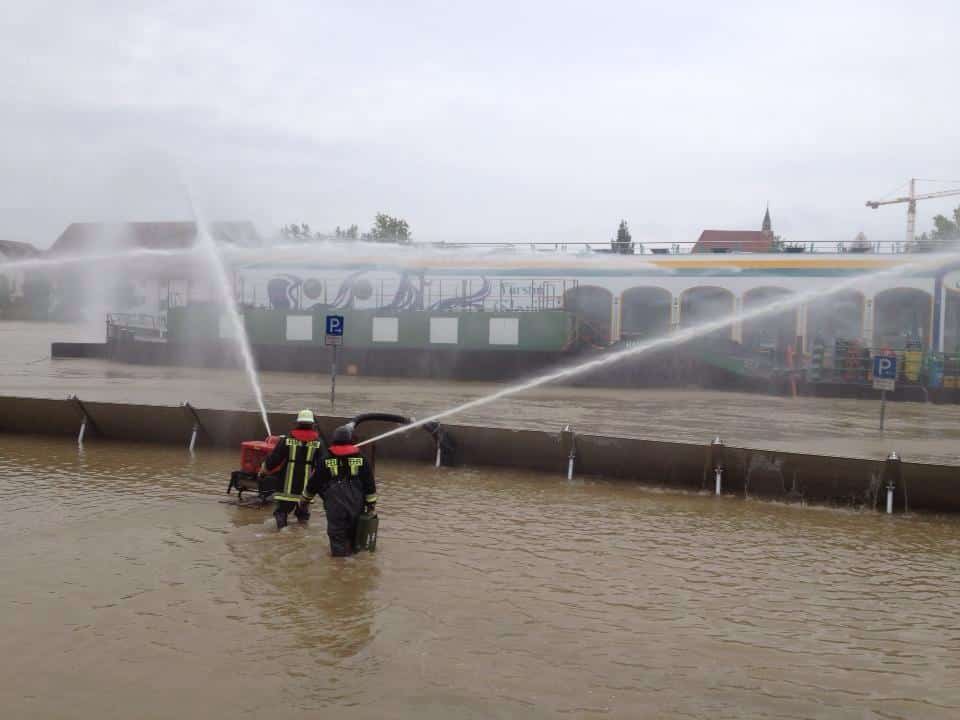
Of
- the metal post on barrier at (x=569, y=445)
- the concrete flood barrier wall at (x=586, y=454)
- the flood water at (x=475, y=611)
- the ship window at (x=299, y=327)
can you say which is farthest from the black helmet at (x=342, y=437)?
the ship window at (x=299, y=327)

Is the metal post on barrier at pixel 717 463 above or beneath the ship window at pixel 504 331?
beneath

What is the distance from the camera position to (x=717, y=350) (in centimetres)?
3428

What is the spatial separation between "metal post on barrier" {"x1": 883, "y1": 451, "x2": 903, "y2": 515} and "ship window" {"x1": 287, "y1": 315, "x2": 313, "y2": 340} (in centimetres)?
3026

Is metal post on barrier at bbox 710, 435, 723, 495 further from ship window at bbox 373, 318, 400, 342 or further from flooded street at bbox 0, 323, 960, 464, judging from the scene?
ship window at bbox 373, 318, 400, 342

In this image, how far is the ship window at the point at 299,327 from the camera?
3900 cm

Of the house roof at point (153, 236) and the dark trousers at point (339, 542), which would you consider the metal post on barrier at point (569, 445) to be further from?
the house roof at point (153, 236)

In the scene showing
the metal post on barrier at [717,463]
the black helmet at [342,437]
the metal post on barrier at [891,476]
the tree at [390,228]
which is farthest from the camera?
the tree at [390,228]

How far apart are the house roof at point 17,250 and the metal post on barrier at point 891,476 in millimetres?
33436

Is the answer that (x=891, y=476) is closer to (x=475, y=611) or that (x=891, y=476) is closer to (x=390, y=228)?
(x=475, y=611)

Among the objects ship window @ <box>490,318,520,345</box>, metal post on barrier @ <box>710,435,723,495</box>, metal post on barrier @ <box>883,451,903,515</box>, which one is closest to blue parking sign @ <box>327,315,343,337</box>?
metal post on barrier @ <box>710,435,723,495</box>

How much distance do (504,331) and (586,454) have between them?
23.9 metres

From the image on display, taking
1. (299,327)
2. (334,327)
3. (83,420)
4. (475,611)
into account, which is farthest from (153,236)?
(475,611)

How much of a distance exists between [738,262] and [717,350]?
729 cm

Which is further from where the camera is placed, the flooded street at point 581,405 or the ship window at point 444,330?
the ship window at point 444,330
